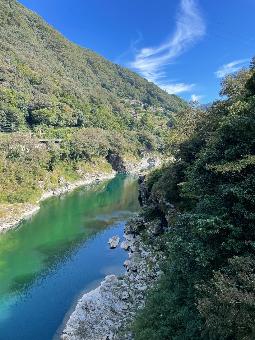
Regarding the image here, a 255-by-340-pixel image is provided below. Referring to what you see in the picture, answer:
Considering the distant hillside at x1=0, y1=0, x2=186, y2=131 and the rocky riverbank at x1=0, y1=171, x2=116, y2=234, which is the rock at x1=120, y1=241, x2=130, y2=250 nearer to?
the rocky riverbank at x1=0, y1=171, x2=116, y2=234

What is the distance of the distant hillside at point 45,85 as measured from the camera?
333 ft

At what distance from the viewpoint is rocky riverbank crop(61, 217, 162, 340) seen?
76.0 feet

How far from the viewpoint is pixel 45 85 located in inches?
4656

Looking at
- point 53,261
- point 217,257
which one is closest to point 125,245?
point 53,261

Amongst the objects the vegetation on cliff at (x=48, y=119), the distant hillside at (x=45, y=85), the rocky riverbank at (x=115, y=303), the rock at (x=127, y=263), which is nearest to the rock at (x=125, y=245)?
the rocky riverbank at (x=115, y=303)

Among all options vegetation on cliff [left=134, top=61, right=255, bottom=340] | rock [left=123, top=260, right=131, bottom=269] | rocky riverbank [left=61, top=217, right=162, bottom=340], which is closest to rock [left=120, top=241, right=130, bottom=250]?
rocky riverbank [left=61, top=217, right=162, bottom=340]

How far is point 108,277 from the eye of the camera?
102ft

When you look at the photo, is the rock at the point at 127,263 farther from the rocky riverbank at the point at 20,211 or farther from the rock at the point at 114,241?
the rocky riverbank at the point at 20,211

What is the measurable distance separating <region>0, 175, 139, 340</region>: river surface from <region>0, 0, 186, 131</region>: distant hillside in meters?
44.1

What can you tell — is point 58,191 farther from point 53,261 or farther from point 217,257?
point 217,257

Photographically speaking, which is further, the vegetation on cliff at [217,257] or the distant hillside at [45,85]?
the distant hillside at [45,85]

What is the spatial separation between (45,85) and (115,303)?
102 meters

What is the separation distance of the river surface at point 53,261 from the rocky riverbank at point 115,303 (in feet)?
5.50

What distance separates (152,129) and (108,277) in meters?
125
